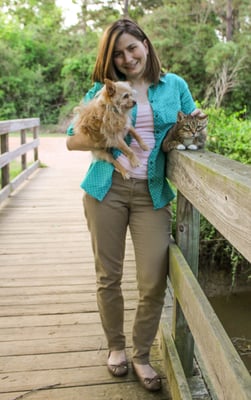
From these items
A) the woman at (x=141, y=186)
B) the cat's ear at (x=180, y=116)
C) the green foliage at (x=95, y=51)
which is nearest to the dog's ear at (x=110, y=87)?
the woman at (x=141, y=186)

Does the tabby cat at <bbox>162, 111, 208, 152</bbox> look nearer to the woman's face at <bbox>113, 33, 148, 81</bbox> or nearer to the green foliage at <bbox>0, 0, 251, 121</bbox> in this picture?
the woman's face at <bbox>113, 33, 148, 81</bbox>

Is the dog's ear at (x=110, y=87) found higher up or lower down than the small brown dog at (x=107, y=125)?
higher up

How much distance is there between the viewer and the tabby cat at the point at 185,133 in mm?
1963

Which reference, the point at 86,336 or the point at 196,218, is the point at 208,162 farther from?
the point at 86,336

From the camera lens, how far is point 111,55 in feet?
6.57

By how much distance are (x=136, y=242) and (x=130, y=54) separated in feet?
2.89

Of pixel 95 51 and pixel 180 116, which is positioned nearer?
pixel 180 116

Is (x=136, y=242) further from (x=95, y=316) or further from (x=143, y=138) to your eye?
(x=95, y=316)

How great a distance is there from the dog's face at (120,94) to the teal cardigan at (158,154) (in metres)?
0.05

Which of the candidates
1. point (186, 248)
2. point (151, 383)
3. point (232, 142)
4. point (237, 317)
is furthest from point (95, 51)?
point (151, 383)

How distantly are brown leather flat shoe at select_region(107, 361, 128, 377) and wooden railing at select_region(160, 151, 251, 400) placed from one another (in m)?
0.22

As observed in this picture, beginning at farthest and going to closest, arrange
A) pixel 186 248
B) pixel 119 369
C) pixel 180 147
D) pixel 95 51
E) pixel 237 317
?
pixel 95 51 → pixel 237 317 → pixel 119 369 → pixel 186 248 → pixel 180 147

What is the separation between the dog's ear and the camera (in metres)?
1.96

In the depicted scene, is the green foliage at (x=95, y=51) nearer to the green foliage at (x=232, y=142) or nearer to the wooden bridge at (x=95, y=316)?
the green foliage at (x=232, y=142)
